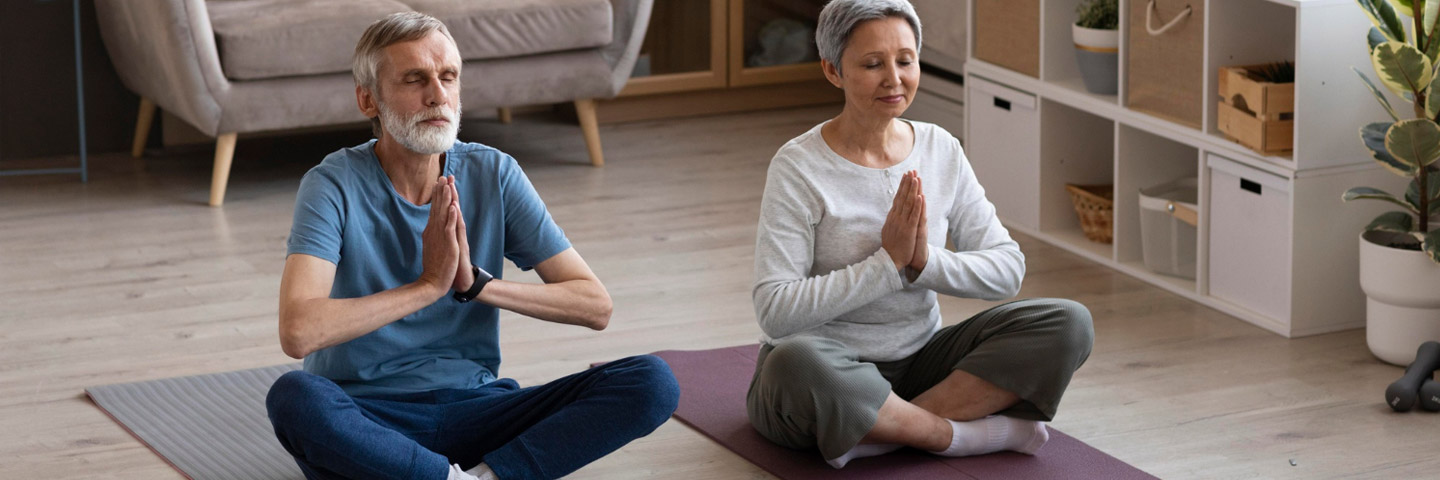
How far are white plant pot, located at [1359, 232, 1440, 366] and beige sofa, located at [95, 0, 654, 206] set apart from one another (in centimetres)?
218

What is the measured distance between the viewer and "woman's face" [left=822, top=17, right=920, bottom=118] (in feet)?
7.78

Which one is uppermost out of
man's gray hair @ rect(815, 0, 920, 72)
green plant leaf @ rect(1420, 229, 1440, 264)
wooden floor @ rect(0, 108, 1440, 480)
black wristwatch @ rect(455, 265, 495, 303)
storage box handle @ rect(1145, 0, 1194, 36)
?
man's gray hair @ rect(815, 0, 920, 72)

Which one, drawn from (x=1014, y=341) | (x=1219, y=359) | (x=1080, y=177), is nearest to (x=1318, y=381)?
(x=1219, y=359)

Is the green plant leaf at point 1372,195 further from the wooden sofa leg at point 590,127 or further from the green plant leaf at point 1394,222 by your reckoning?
the wooden sofa leg at point 590,127

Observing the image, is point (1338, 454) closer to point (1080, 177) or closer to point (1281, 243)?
point (1281, 243)

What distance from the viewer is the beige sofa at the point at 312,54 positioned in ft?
13.6

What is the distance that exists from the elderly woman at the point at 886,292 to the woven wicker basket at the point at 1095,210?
1.27 meters

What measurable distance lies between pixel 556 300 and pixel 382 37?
0.41 metres

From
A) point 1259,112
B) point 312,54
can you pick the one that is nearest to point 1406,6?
point 1259,112

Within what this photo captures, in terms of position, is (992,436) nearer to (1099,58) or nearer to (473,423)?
(473,423)

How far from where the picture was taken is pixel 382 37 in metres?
2.23

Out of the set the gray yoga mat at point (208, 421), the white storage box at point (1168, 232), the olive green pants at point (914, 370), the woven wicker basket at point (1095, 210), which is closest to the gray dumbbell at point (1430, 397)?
the olive green pants at point (914, 370)

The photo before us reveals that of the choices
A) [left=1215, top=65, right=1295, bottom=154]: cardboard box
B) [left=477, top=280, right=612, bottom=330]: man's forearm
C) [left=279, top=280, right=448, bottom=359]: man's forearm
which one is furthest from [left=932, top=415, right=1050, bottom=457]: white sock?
[left=1215, top=65, right=1295, bottom=154]: cardboard box

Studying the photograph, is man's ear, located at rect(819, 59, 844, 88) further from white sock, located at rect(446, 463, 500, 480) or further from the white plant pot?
the white plant pot
